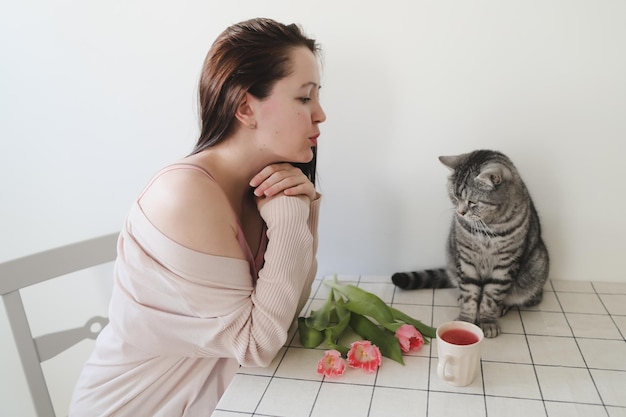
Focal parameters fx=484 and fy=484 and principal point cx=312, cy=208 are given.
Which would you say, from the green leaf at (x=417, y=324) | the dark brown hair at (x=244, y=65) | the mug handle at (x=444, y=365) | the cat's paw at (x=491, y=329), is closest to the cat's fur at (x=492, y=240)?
the cat's paw at (x=491, y=329)

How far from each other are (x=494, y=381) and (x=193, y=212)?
0.63m

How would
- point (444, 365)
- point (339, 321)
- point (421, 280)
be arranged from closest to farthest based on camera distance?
point (444, 365) → point (339, 321) → point (421, 280)

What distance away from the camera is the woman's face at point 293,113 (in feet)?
3.12

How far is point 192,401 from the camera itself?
3.23 ft

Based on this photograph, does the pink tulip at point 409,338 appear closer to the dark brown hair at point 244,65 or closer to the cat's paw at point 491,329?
the cat's paw at point 491,329

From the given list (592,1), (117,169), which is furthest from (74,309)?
(592,1)

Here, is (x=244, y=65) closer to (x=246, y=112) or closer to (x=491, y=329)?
(x=246, y=112)

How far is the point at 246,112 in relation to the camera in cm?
97

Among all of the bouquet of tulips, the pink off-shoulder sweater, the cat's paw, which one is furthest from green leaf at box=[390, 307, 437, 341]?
the pink off-shoulder sweater

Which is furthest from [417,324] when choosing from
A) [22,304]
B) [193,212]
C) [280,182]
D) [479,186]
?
[22,304]

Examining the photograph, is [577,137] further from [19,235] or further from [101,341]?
[19,235]

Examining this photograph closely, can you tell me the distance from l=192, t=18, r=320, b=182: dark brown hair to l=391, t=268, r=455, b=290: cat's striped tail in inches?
22.9

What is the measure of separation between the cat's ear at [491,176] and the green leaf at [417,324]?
32 cm

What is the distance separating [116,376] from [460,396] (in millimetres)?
698
